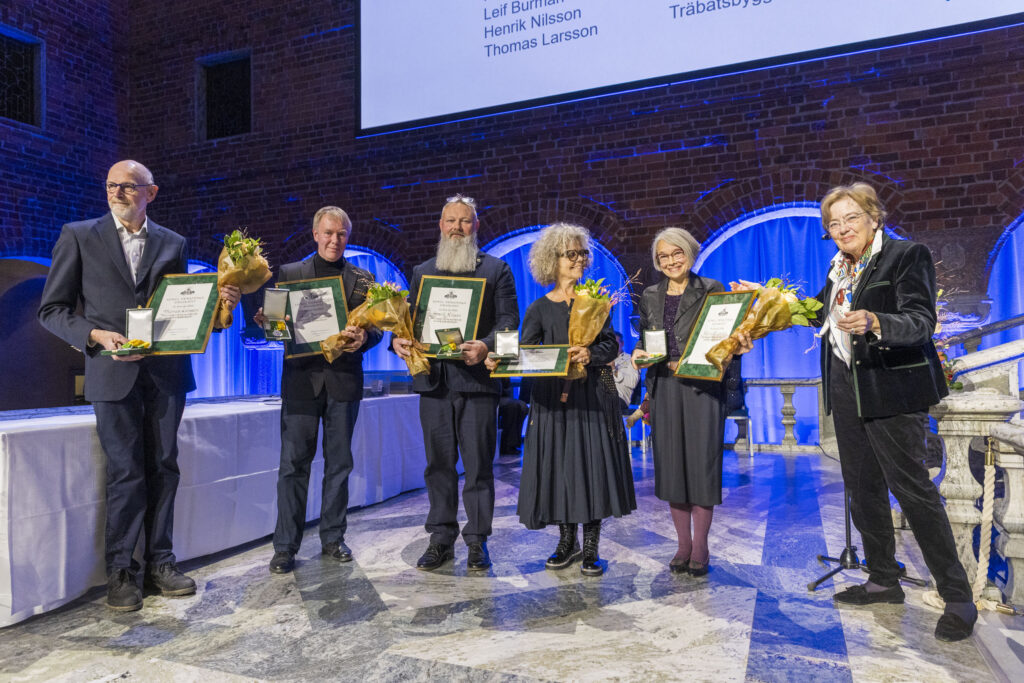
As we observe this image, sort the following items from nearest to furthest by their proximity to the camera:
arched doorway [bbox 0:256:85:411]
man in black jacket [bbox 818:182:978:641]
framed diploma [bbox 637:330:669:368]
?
1. man in black jacket [bbox 818:182:978:641]
2. framed diploma [bbox 637:330:669:368]
3. arched doorway [bbox 0:256:85:411]

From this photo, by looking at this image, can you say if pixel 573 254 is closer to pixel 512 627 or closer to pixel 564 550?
pixel 564 550

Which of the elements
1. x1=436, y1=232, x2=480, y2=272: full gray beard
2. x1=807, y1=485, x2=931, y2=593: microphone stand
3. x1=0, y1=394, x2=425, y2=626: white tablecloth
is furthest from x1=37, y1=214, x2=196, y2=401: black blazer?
x1=807, y1=485, x2=931, y2=593: microphone stand

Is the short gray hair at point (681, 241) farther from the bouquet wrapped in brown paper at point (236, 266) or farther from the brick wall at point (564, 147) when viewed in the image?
the brick wall at point (564, 147)

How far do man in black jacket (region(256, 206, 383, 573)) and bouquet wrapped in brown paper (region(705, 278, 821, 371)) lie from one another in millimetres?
1566

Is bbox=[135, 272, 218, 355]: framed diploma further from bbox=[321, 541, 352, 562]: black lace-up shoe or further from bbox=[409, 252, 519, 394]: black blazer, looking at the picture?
bbox=[321, 541, 352, 562]: black lace-up shoe

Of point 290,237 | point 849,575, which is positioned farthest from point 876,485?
point 290,237

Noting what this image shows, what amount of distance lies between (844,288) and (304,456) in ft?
7.91

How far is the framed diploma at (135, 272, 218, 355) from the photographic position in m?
2.67

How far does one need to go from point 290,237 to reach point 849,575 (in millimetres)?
6985

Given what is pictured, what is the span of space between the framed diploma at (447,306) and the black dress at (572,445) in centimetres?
26

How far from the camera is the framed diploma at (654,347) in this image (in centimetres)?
291

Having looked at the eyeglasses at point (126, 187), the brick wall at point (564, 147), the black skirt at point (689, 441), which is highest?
the brick wall at point (564, 147)

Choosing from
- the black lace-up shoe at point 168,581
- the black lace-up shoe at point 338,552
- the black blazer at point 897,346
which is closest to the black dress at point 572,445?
the black lace-up shoe at point 338,552

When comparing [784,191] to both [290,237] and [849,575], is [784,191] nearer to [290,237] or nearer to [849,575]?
[849,575]
